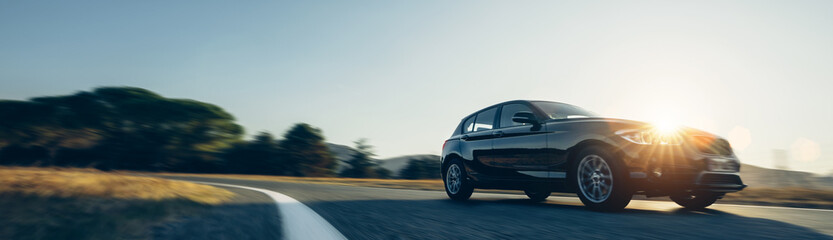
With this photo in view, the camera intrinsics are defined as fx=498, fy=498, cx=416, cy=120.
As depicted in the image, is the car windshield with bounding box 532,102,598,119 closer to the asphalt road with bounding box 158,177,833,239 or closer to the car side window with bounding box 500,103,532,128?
the car side window with bounding box 500,103,532,128

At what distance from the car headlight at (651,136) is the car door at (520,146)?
3.89 ft

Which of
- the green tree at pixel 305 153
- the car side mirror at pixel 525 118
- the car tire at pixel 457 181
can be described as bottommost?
the car tire at pixel 457 181

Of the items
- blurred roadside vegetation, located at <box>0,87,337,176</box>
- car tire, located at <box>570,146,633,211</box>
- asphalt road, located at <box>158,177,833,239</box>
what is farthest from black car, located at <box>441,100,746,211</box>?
blurred roadside vegetation, located at <box>0,87,337,176</box>

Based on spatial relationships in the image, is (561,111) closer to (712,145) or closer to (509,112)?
(509,112)

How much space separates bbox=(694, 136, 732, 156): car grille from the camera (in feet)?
17.9

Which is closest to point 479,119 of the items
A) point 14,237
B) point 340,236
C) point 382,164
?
point 340,236

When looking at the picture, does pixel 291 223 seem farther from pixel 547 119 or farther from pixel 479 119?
pixel 479 119

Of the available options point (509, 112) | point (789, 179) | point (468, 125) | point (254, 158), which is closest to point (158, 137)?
point (254, 158)

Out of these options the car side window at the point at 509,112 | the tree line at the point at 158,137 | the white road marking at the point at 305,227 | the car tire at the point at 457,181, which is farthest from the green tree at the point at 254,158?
the white road marking at the point at 305,227

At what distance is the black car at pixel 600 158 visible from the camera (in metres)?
5.30

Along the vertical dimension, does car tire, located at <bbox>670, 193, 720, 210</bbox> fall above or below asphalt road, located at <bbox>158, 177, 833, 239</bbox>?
above

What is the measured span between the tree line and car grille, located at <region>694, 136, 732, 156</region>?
38720 mm

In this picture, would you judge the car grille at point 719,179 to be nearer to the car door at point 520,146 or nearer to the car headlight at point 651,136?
the car headlight at point 651,136

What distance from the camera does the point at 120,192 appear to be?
14.0 feet
